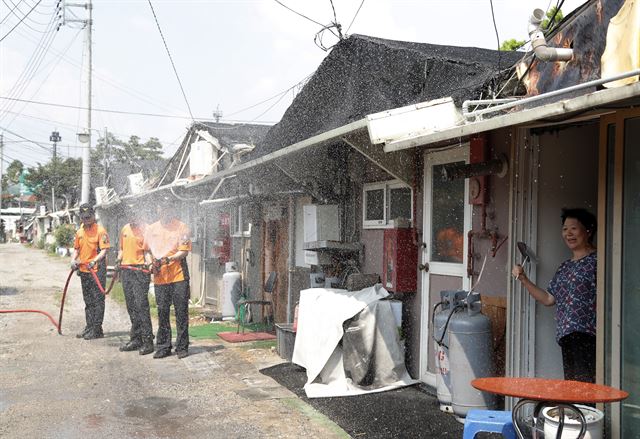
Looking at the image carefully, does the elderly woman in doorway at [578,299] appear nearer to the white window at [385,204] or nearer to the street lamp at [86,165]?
the white window at [385,204]

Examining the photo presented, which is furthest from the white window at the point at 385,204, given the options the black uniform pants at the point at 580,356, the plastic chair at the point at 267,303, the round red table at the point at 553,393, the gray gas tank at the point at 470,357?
the round red table at the point at 553,393

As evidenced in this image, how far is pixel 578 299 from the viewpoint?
14.6ft

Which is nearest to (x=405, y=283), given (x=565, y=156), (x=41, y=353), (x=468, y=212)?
(x=468, y=212)

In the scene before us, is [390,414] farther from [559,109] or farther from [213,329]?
[213,329]

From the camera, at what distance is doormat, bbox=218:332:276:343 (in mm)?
10156

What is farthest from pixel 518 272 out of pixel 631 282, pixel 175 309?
pixel 175 309

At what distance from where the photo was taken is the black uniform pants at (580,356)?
445 cm

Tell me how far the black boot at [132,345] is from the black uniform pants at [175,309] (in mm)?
600

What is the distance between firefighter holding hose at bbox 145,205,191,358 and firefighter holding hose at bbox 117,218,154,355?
38cm

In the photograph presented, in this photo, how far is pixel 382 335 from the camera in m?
6.96

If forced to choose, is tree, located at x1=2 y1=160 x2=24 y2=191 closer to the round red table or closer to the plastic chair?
the plastic chair

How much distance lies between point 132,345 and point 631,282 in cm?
694

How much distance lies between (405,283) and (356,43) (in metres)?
2.89

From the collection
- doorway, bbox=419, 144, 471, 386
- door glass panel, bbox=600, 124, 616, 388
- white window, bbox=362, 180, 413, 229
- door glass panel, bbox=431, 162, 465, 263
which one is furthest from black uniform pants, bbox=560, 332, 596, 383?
white window, bbox=362, 180, 413, 229
